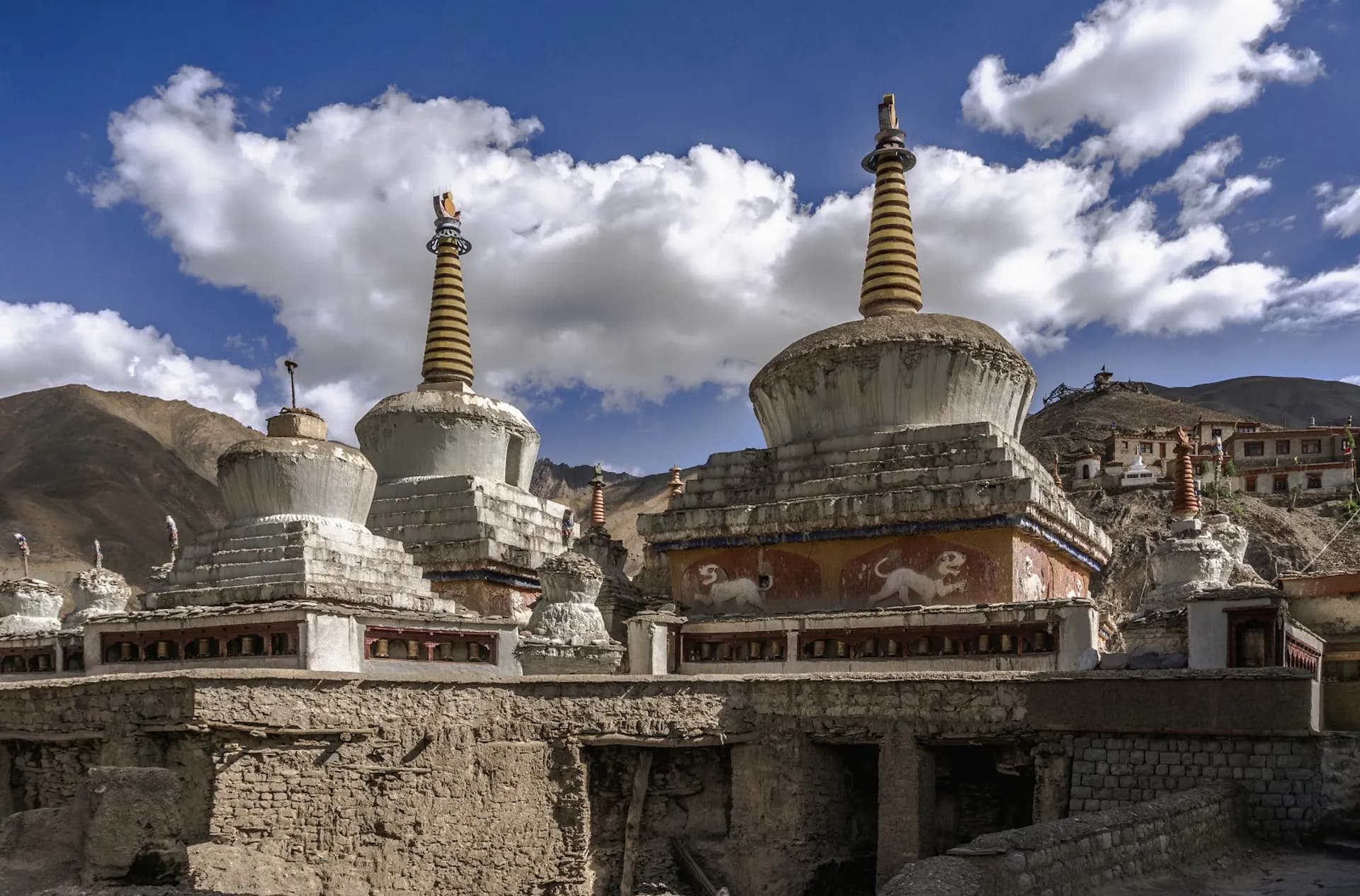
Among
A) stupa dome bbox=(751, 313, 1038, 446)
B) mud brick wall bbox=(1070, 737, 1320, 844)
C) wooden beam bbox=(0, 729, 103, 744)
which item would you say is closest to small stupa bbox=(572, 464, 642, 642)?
stupa dome bbox=(751, 313, 1038, 446)

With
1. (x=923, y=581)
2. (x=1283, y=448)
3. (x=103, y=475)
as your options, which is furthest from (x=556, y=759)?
(x=1283, y=448)

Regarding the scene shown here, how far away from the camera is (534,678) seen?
11.5 metres

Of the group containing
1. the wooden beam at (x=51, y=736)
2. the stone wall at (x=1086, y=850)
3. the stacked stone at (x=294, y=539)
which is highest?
the stacked stone at (x=294, y=539)

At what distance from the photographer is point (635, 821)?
1147 cm

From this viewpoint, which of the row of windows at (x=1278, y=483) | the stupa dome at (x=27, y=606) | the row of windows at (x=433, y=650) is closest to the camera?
the row of windows at (x=433, y=650)

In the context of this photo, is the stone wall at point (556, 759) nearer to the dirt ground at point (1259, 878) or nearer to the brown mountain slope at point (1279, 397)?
the dirt ground at point (1259, 878)

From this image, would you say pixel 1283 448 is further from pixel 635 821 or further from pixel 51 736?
pixel 51 736

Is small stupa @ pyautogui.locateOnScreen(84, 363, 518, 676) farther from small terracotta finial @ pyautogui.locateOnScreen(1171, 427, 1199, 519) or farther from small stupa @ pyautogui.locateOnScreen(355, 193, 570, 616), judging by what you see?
small terracotta finial @ pyautogui.locateOnScreen(1171, 427, 1199, 519)

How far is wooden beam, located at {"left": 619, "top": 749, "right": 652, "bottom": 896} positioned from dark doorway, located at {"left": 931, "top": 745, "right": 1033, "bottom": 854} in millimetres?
2899

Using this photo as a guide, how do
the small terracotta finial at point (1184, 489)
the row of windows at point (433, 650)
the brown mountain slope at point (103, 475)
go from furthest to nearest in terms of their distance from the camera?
1. the brown mountain slope at point (103, 475)
2. the small terracotta finial at point (1184, 489)
3. the row of windows at point (433, 650)

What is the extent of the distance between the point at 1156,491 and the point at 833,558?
4024cm

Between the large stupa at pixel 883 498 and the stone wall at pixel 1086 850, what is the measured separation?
349 centimetres

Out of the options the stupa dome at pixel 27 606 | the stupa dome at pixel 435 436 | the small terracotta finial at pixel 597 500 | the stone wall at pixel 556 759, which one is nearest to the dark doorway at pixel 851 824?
the stone wall at pixel 556 759

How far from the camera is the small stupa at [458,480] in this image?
19188 millimetres
